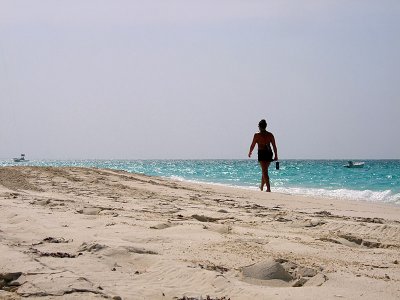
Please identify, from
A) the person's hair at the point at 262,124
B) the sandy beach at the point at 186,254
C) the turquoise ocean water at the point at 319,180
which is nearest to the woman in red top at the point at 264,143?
the person's hair at the point at 262,124

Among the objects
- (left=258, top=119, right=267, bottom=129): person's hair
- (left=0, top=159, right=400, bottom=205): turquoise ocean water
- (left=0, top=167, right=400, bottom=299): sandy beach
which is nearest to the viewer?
(left=0, top=167, right=400, bottom=299): sandy beach

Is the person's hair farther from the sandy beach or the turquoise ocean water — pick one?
the sandy beach

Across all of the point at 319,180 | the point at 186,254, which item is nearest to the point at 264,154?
the point at 186,254

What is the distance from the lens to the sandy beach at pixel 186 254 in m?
2.66

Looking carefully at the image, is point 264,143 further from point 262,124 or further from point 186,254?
point 186,254

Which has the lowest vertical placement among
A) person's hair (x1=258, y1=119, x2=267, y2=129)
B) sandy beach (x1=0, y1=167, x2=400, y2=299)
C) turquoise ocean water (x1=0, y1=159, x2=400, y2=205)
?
turquoise ocean water (x1=0, y1=159, x2=400, y2=205)

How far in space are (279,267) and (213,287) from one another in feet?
1.67

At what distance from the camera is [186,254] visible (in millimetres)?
3488

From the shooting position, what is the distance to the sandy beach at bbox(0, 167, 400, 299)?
2.66 meters

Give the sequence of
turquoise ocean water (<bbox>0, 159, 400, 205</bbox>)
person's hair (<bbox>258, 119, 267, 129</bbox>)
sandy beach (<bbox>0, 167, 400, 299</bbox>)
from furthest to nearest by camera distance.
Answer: turquoise ocean water (<bbox>0, 159, 400, 205</bbox>) → person's hair (<bbox>258, 119, 267, 129</bbox>) → sandy beach (<bbox>0, 167, 400, 299</bbox>)

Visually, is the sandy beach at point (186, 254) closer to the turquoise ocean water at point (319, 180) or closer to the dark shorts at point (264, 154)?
the dark shorts at point (264, 154)

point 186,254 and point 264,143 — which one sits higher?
point 264,143

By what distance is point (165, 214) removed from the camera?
5.74 m

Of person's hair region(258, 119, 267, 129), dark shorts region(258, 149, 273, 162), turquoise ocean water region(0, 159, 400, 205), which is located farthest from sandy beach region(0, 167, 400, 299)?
turquoise ocean water region(0, 159, 400, 205)
